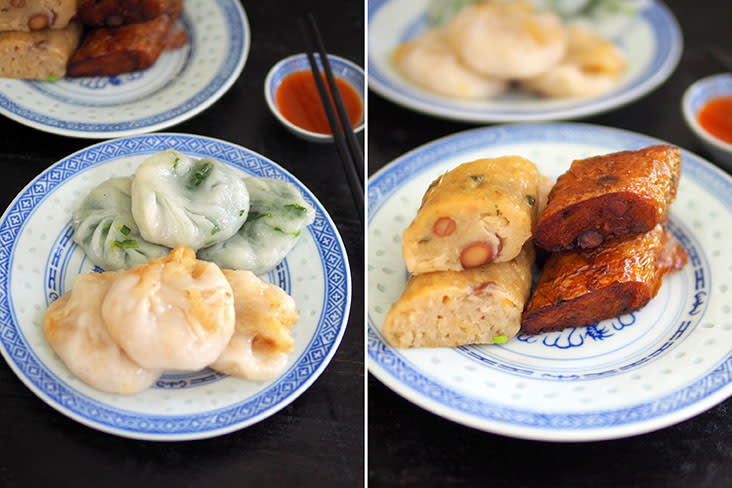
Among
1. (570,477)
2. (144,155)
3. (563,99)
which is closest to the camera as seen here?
(570,477)

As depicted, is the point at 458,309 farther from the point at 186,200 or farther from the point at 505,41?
the point at 505,41

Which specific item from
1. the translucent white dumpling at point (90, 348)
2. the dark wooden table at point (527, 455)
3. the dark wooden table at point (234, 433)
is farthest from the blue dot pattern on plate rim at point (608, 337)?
the translucent white dumpling at point (90, 348)

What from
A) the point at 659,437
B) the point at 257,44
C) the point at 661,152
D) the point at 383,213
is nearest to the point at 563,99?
the point at 661,152

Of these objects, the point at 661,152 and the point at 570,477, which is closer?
the point at 570,477

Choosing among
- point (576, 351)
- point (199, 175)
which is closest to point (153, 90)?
point (199, 175)

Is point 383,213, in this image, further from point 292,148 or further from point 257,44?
point 257,44

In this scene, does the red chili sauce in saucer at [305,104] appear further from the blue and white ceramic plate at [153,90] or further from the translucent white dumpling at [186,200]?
the translucent white dumpling at [186,200]
